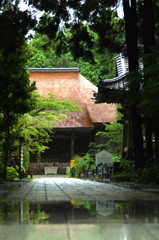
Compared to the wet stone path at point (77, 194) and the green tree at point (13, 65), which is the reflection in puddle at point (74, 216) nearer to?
the wet stone path at point (77, 194)

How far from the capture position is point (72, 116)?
25234 millimetres

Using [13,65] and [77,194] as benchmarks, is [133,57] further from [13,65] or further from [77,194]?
[77,194]

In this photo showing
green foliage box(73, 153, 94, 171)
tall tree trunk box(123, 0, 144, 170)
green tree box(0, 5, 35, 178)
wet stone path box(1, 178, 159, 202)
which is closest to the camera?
wet stone path box(1, 178, 159, 202)

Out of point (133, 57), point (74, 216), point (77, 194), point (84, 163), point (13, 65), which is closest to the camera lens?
point (74, 216)

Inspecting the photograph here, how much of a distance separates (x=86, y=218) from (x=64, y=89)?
83.2ft

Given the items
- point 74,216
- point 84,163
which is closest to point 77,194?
point 74,216

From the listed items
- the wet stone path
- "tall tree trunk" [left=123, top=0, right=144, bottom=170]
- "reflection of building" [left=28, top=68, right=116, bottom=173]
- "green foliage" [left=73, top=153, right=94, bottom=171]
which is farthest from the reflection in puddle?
"reflection of building" [left=28, top=68, right=116, bottom=173]

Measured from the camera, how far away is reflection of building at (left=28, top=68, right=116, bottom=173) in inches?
953

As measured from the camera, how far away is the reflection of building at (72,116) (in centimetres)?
2420

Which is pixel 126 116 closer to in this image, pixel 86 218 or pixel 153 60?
pixel 153 60

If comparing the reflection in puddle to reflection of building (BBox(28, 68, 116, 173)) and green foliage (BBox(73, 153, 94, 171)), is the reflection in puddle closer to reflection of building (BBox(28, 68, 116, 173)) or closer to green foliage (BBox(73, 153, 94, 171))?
green foliage (BBox(73, 153, 94, 171))

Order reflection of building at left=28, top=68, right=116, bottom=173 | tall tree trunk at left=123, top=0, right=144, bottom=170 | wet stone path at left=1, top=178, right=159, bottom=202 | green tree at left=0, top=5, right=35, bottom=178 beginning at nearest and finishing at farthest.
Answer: wet stone path at left=1, top=178, right=159, bottom=202
green tree at left=0, top=5, right=35, bottom=178
tall tree trunk at left=123, top=0, right=144, bottom=170
reflection of building at left=28, top=68, right=116, bottom=173

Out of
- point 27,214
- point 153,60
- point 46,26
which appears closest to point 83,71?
point 46,26

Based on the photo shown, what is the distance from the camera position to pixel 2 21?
25.0 ft
